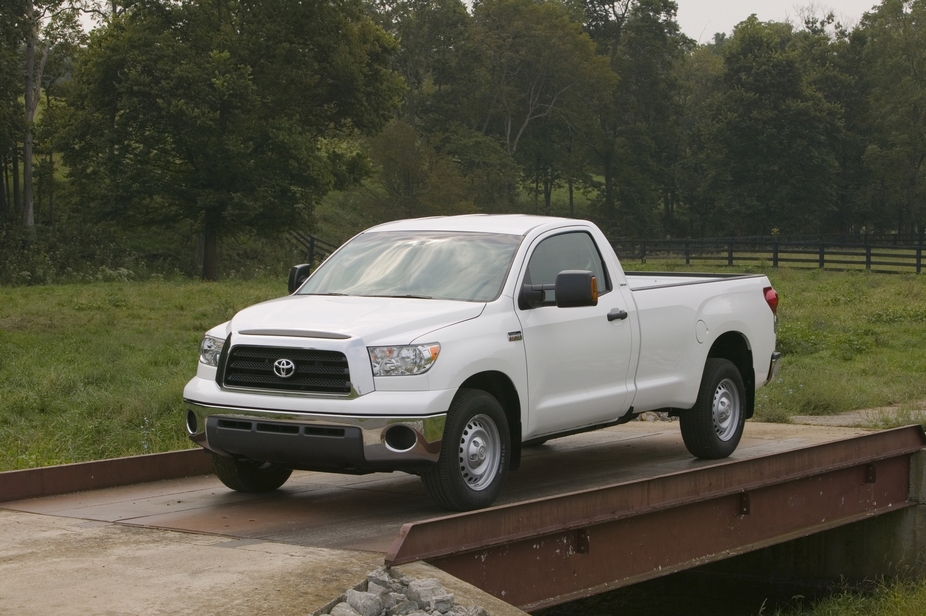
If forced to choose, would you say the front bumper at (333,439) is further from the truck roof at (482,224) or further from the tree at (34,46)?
the tree at (34,46)

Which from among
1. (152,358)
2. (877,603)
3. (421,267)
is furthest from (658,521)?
(152,358)

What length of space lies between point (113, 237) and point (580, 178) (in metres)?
43.8

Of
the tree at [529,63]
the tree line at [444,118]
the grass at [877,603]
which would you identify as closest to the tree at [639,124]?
the tree line at [444,118]

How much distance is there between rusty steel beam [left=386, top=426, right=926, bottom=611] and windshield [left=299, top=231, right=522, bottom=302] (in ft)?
5.53

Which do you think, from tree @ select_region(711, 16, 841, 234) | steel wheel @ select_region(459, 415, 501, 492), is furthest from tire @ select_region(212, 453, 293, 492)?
tree @ select_region(711, 16, 841, 234)

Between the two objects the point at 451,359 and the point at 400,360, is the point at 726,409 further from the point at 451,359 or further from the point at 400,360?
the point at 400,360

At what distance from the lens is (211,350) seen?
795 cm

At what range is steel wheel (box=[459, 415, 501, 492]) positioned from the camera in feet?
24.4

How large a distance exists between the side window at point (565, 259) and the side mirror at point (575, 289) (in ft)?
1.31

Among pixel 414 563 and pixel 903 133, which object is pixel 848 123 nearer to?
pixel 903 133

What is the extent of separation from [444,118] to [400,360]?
229 feet

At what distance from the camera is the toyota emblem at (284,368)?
7342mm

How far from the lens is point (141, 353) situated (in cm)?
2003

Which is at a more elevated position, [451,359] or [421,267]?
[421,267]
